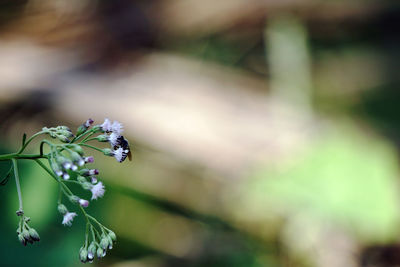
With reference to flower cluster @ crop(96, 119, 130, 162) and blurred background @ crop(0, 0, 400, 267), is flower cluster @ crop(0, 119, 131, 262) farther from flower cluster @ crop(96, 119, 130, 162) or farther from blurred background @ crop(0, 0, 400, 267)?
blurred background @ crop(0, 0, 400, 267)

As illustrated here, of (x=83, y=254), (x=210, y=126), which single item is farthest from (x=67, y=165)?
(x=210, y=126)

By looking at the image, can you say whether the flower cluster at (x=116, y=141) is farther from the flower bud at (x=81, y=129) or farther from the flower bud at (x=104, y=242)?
the flower bud at (x=104, y=242)

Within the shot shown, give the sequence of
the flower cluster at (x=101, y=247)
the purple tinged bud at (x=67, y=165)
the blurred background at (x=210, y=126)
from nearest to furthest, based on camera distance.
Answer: the purple tinged bud at (x=67, y=165) < the flower cluster at (x=101, y=247) < the blurred background at (x=210, y=126)

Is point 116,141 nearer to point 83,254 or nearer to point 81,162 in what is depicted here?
point 81,162

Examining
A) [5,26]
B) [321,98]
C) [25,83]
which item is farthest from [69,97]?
[321,98]

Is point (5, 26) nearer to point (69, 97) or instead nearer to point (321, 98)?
point (69, 97)

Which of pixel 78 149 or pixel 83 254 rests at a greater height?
pixel 78 149

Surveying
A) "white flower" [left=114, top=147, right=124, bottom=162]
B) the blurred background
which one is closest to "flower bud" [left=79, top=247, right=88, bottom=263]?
"white flower" [left=114, top=147, right=124, bottom=162]

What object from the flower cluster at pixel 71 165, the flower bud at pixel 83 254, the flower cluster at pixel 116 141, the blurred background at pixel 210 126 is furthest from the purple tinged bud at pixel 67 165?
the blurred background at pixel 210 126
